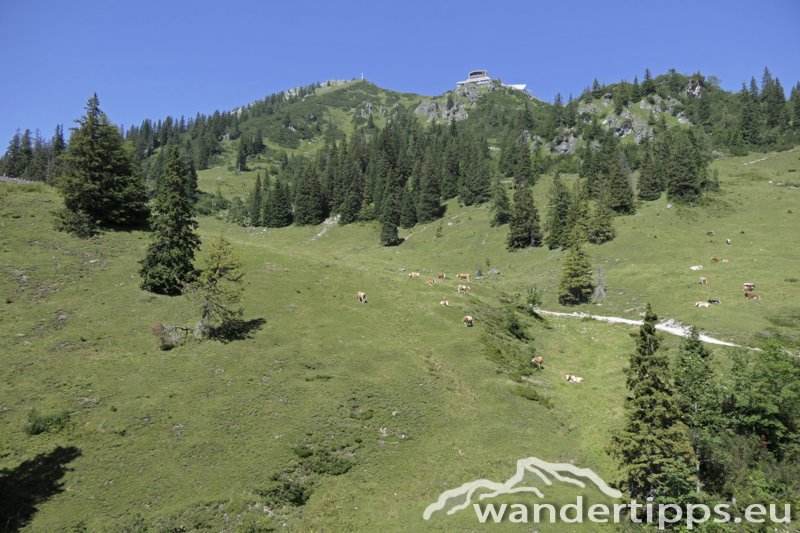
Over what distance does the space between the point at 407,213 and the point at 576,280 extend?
80.3m

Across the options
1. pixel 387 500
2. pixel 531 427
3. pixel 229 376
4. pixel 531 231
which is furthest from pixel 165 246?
pixel 531 231

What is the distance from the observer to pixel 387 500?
96.1 ft

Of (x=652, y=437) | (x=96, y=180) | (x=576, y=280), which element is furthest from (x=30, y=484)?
(x=576, y=280)

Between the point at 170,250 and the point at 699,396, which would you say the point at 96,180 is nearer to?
the point at 170,250

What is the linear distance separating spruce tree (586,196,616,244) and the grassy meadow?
1062 inches

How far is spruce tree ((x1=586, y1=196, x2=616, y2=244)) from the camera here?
10794 centimetres

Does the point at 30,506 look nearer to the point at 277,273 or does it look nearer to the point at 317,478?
the point at 317,478

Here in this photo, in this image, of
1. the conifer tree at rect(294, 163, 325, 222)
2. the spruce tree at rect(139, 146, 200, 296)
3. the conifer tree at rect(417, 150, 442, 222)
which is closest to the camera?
the spruce tree at rect(139, 146, 200, 296)

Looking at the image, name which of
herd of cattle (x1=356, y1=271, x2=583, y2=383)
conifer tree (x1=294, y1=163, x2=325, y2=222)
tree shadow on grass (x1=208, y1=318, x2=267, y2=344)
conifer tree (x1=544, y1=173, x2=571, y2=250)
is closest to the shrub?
tree shadow on grass (x1=208, y1=318, x2=267, y2=344)

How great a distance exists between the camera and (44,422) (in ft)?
102

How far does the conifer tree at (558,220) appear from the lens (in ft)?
371

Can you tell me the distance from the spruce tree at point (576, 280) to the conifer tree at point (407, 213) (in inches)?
2976

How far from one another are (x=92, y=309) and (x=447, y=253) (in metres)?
90.7

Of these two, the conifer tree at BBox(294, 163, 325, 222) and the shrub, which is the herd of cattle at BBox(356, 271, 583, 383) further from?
the conifer tree at BBox(294, 163, 325, 222)
